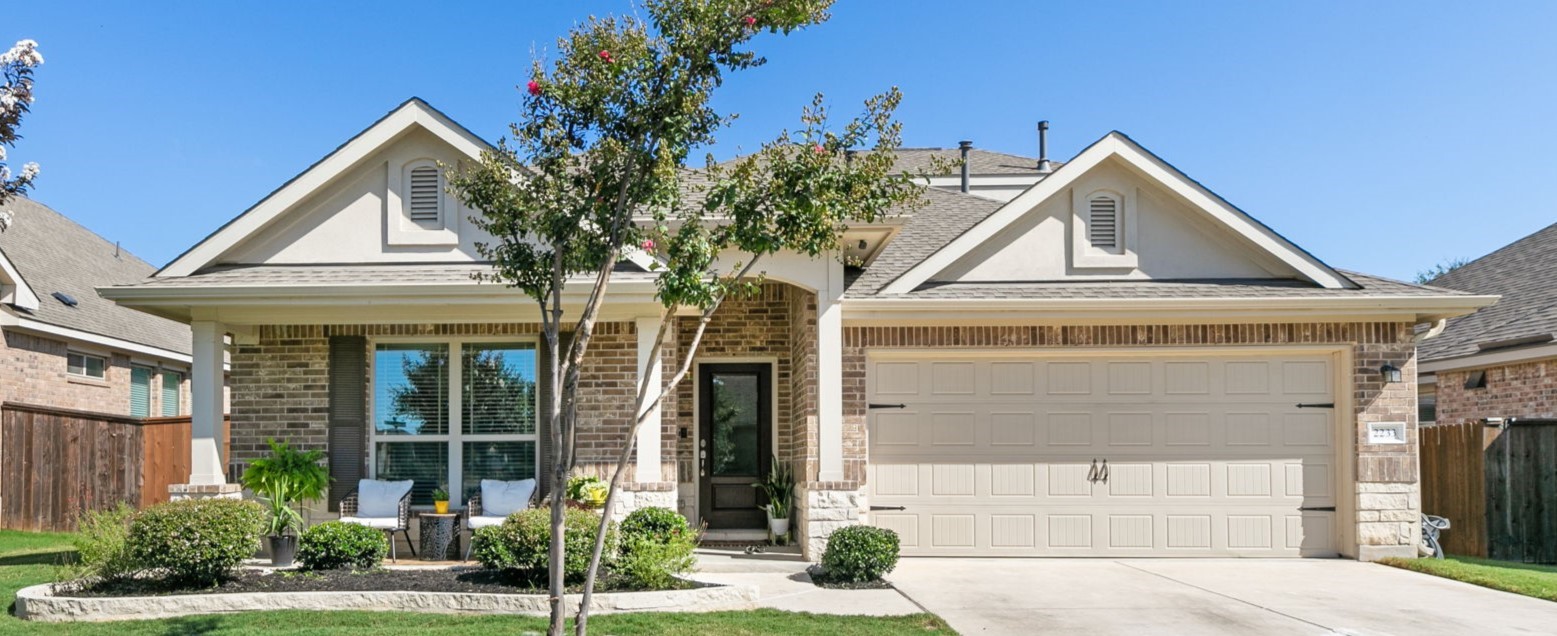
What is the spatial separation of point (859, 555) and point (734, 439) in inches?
154

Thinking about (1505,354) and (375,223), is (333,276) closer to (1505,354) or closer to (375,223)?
(375,223)

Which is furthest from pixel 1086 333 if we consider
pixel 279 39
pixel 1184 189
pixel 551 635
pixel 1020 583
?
pixel 279 39

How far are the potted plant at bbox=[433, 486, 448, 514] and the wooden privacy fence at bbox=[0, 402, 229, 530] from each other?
19.0ft

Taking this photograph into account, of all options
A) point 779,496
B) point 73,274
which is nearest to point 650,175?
point 779,496

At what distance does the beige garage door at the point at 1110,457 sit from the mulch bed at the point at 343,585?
3.82 meters

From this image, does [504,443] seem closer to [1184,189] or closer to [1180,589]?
[1180,589]

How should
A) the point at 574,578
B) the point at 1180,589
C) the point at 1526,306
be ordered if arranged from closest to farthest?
1. the point at 574,578
2. the point at 1180,589
3. the point at 1526,306

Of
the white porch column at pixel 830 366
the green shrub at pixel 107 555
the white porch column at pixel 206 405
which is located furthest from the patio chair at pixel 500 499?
the green shrub at pixel 107 555

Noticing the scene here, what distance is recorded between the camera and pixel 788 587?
9156mm

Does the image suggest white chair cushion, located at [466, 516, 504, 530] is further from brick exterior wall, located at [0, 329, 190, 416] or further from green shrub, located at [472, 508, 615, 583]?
brick exterior wall, located at [0, 329, 190, 416]

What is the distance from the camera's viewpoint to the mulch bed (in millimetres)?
7977

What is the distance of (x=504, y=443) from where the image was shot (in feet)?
36.7

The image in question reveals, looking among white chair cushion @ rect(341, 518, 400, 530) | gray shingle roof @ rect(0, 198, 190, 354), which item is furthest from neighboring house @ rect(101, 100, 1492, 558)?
gray shingle roof @ rect(0, 198, 190, 354)

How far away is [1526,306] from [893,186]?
12072 mm
